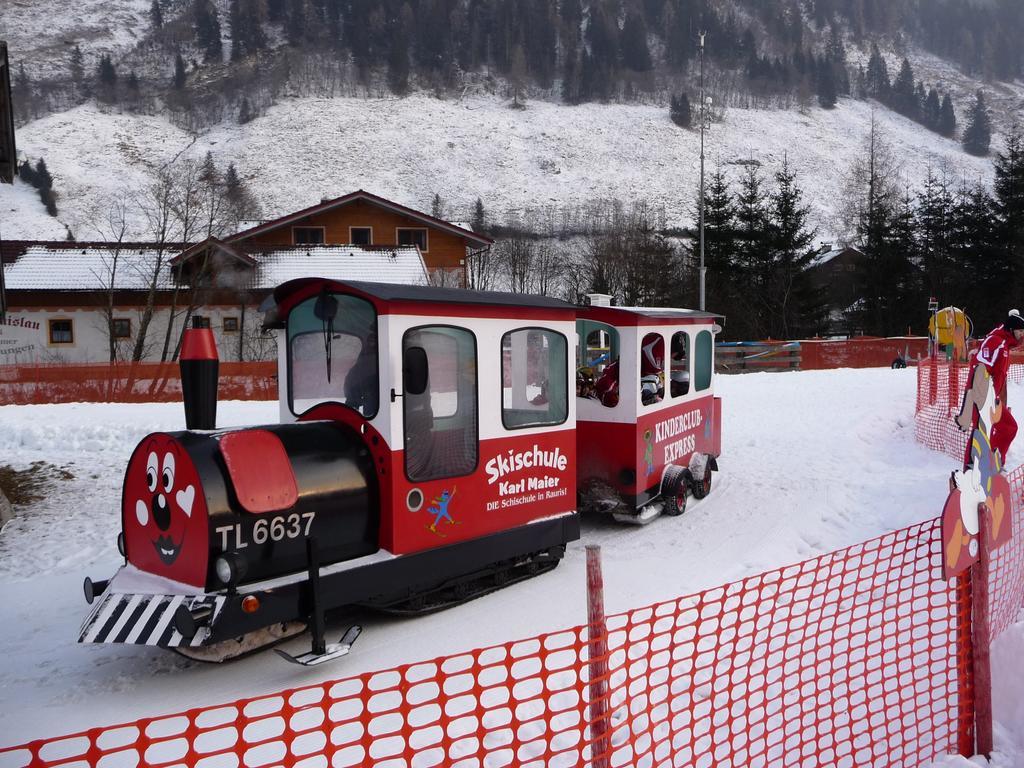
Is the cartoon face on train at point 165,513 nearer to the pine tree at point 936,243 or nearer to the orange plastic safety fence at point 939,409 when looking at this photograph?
the orange plastic safety fence at point 939,409

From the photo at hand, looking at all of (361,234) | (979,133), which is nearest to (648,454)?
(361,234)

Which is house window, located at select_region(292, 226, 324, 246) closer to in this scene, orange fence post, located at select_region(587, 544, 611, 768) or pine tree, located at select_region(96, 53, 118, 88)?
orange fence post, located at select_region(587, 544, 611, 768)

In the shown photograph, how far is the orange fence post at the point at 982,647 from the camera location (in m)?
3.90

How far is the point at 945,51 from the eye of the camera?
134 meters

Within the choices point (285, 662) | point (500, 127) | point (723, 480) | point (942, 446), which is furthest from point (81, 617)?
point (500, 127)

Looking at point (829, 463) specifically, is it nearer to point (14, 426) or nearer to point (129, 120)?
point (14, 426)

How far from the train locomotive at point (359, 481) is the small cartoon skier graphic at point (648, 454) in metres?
1.44

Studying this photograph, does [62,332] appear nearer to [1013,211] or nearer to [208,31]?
[1013,211]

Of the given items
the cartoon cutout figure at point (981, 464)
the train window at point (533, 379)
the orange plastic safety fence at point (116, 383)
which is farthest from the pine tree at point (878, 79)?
the cartoon cutout figure at point (981, 464)

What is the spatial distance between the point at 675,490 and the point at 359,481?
430 cm

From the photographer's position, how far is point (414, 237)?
33.6 metres

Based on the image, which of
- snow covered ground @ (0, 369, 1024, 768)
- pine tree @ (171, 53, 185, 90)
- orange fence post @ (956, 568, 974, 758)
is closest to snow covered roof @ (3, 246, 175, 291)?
snow covered ground @ (0, 369, 1024, 768)

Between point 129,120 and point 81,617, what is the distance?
92138 mm

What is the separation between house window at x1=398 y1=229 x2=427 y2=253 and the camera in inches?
1321
